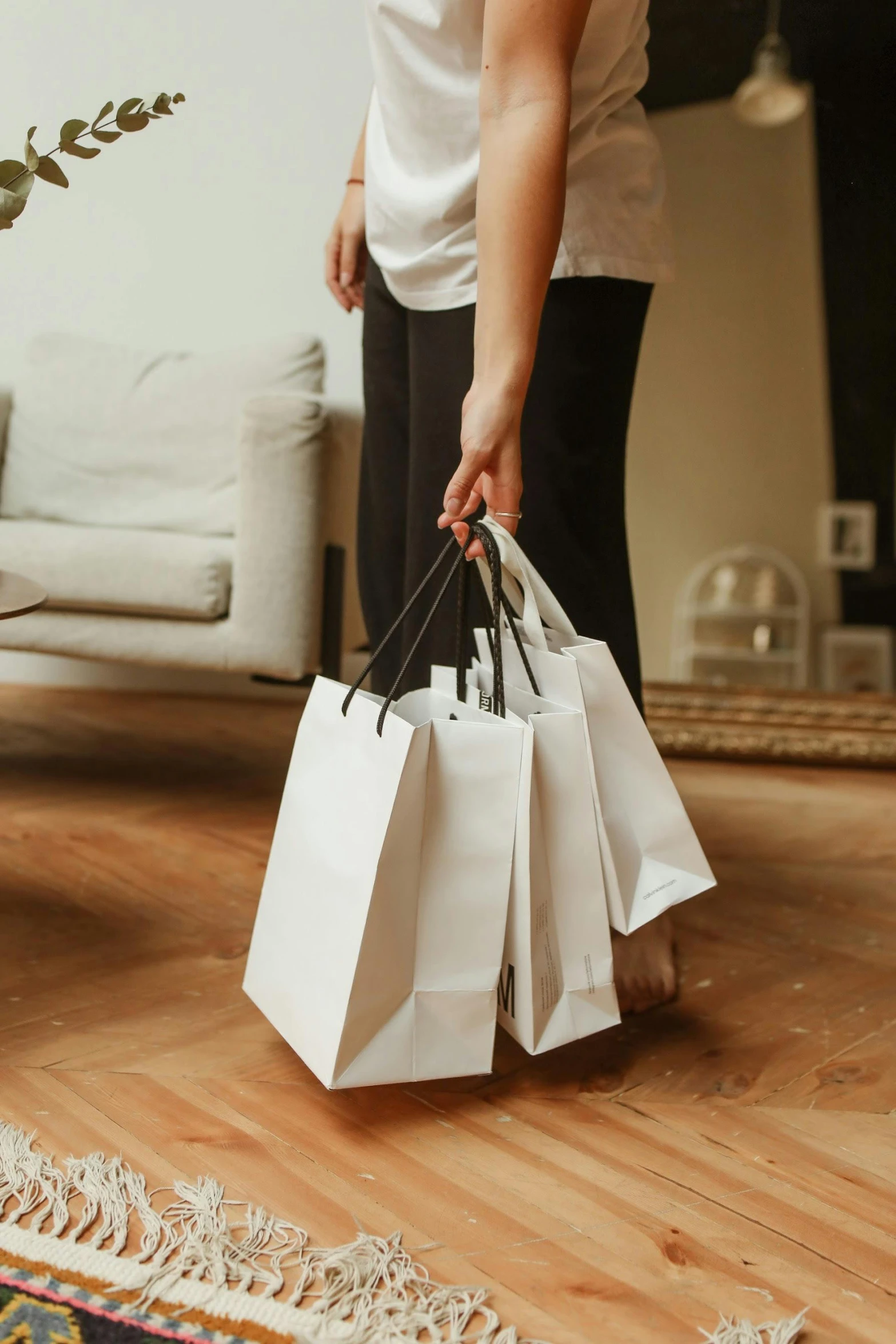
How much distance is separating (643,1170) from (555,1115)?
3.5 inches

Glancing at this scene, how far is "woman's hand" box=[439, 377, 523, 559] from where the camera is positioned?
0.83m

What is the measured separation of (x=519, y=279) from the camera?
0.82 m

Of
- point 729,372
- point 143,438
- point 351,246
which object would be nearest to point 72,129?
point 351,246

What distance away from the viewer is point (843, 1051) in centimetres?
97

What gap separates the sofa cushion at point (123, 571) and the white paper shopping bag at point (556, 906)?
0.95m

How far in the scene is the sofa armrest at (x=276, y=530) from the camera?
168 centimetres

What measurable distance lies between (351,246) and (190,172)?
4.73 feet

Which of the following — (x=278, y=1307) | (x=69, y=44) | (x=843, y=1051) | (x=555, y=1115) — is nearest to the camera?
(x=278, y=1307)

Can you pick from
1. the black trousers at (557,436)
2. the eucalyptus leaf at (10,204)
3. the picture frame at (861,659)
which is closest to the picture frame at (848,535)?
the picture frame at (861,659)

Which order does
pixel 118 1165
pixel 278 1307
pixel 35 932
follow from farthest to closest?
1. pixel 35 932
2. pixel 118 1165
3. pixel 278 1307

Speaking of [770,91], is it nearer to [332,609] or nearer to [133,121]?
[332,609]

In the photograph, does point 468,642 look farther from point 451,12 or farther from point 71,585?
point 71,585

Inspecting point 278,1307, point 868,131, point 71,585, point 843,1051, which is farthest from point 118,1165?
point 868,131

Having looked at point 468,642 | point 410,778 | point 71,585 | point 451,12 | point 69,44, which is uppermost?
point 69,44
